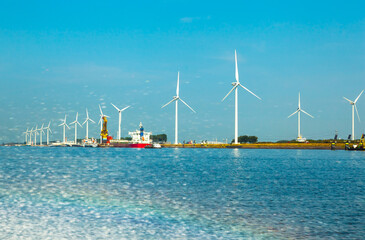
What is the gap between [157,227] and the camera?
2192cm

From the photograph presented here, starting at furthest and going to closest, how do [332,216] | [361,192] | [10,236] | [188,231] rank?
1. [361,192]
2. [332,216]
3. [188,231]
4. [10,236]

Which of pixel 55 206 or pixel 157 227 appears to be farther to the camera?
pixel 55 206

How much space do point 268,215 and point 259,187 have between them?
17.0 m

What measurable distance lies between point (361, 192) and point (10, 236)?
3226 centimetres

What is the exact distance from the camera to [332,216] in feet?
83.7

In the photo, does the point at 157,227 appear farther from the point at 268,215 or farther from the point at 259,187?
the point at 259,187

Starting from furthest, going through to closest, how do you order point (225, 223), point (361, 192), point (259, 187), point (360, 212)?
point (259, 187)
point (361, 192)
point (360, 212)
point (225, 223)

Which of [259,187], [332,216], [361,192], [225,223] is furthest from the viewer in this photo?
[259,187]

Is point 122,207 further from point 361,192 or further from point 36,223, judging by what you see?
point 361,192

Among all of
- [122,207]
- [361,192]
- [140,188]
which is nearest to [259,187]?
[361,192]

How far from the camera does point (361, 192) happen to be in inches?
1526

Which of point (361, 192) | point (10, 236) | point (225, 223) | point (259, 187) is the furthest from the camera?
point (259, 187)

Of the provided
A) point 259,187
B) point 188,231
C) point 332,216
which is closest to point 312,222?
point 332,216

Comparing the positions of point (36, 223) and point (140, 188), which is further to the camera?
point (140, 188)
